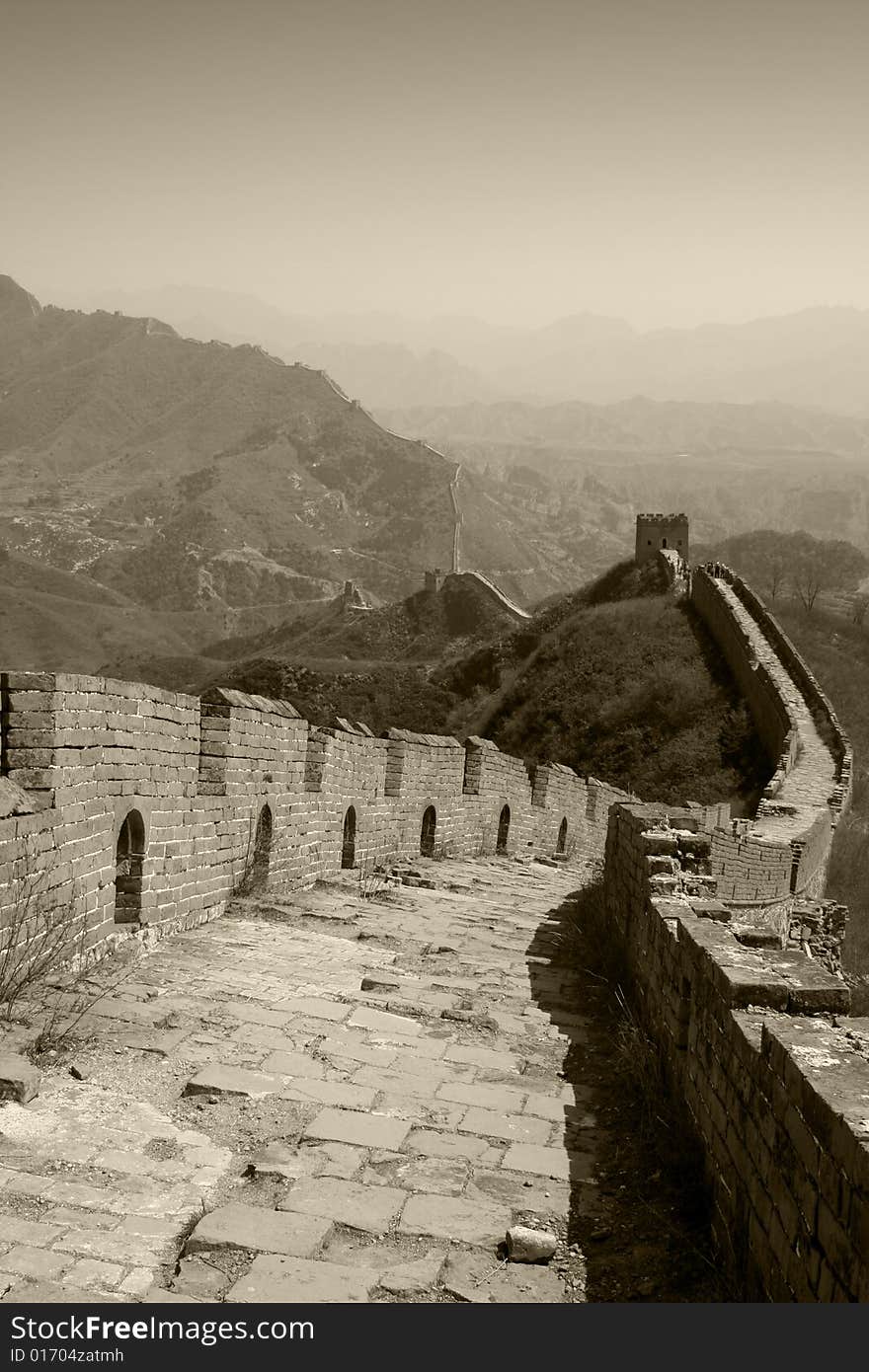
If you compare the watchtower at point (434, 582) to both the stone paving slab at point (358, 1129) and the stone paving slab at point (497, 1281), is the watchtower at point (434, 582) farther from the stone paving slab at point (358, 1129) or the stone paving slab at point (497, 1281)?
the stone paving slab at point (497, 1281)

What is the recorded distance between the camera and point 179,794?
345 inches

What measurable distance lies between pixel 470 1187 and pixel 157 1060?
152 cm

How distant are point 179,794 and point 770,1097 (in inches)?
219

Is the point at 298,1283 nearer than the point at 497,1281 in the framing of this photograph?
Yes

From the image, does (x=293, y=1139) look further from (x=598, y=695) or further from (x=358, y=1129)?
(x=598, y=695)

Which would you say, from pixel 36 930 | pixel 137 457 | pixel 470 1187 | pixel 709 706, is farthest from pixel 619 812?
pixel 137 457

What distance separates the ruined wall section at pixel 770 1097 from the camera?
3270 millimetres

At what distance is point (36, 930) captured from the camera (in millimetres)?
6402

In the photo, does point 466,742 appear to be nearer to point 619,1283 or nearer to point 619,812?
point 619,812

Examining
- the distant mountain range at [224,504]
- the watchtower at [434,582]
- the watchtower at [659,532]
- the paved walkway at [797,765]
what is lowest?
the paved walkway at [797,765]

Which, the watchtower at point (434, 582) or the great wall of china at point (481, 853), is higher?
the watchtower at point (434, 582)

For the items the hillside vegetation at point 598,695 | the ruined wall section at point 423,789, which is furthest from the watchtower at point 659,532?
the ruined wall section at point 423,789

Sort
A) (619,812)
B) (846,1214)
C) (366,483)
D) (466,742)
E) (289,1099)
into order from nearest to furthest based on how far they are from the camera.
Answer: (846,1214) → (289,1099) → (619,812) → (466,742) → (366,483)

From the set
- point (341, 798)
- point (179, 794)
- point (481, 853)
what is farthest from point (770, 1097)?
point (481, 853)
